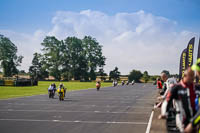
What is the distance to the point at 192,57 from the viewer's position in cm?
2020

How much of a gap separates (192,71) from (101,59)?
340 feet

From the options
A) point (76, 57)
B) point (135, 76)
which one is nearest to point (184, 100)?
point (76, 57)

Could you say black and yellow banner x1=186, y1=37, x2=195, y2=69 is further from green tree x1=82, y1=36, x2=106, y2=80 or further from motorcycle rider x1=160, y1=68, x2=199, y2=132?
green tree x1=82, y1=36, x2=106, y2=80

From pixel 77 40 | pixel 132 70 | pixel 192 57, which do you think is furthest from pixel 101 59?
pixel 192 57

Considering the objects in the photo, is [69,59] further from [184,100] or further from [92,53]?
[184,100]

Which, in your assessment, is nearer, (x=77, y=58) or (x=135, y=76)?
(x=77, y=58)

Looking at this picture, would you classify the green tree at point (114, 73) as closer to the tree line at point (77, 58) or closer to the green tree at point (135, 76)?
the green tree at point (135, 76)

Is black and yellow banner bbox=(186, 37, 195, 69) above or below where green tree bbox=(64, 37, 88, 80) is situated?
below

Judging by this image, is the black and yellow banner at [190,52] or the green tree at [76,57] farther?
the green tree at [76,57]

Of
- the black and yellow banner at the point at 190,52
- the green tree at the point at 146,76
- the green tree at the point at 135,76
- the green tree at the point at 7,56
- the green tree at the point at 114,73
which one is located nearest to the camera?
the black and yellow banner at the point at 190,52

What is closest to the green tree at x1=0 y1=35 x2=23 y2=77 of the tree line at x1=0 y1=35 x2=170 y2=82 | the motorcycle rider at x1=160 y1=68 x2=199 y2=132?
the tree line at x1=0 y1=35 x2=170 y2=82

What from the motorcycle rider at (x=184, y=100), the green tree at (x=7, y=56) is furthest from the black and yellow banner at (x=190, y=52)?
the green tree at (x=7, y=56)

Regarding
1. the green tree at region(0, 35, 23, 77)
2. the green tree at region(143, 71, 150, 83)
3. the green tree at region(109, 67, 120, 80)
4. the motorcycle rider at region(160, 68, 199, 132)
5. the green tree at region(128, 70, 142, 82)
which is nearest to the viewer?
the motorcycle rider at region(160, 68, 199, 132)

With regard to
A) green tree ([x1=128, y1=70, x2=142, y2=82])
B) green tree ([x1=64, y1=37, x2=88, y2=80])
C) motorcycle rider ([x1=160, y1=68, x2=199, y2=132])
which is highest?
green tree ([x1=64, y1=37, x2=88, y2=80])
